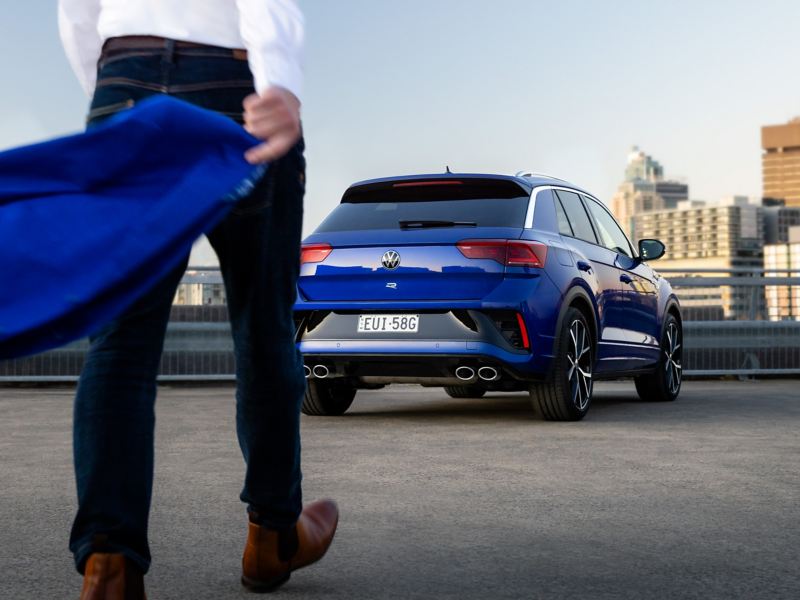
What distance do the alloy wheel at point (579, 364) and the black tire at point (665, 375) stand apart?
227 centimetres

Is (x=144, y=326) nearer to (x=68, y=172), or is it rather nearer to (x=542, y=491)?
(x=68, y=172)

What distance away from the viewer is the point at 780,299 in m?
16.2

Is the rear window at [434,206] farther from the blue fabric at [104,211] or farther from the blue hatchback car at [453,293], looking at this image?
the blue fabric at [104,211]

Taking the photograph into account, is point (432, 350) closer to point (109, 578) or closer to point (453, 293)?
point (453, 293)

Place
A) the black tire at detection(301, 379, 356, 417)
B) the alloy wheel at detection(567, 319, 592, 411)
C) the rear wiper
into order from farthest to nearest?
the black tire at detection(301, 379, 356, 417) → the alloy wheel at detection(567, 319, 592, 411) → the rear wiper

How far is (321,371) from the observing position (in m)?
8.61

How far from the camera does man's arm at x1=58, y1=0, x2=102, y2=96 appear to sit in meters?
3.06

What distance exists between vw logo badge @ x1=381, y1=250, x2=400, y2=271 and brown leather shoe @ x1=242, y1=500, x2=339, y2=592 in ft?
15.9

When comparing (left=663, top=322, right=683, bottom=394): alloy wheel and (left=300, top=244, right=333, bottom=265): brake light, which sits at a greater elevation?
(left=300, top=244, right=333, bottom=265): brake light

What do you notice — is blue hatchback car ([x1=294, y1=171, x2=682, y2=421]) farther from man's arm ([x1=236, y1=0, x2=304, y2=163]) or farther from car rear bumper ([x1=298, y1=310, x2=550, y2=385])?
man's arm ([x1=236, y1=0, x2=304, y2=163])

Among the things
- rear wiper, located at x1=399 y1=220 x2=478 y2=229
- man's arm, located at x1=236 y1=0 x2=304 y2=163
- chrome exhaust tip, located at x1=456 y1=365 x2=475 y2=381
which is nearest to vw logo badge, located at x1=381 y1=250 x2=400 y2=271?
rear wiper, located at x1=399 y1=220 x2=478 y2=229

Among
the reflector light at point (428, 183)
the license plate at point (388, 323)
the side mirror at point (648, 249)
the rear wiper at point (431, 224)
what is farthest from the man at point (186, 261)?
the side mirror at point (648, 249)

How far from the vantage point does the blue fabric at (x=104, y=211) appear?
2359 mm

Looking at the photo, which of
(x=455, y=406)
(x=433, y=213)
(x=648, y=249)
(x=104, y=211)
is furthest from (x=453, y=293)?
(x=104, y=211)
